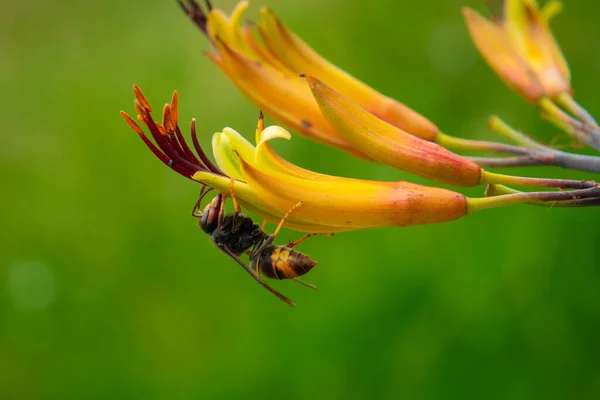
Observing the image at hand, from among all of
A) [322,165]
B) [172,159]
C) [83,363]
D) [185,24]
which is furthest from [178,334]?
[185,24]

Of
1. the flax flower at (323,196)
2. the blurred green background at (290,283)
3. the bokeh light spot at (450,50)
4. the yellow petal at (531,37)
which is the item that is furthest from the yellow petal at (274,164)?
the bokeh light spot at (450,50)

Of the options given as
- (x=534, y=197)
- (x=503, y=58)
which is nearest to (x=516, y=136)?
(x=503, y=58)

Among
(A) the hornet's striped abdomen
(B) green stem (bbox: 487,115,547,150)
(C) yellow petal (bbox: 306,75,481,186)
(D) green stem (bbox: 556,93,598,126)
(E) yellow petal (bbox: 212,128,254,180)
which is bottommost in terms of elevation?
(A) the hornet's striped abdomen

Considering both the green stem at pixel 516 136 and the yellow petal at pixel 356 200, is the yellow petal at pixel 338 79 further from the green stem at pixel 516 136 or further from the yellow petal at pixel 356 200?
the yellow petal at pixel 356 200

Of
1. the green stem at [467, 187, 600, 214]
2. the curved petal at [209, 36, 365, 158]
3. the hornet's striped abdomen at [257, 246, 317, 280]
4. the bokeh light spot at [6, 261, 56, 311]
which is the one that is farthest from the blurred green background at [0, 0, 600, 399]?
the green stem at [467, 187, 600, 214]

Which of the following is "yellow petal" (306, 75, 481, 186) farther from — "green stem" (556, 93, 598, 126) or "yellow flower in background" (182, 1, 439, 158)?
"green stem" (556, 93, 598, 126)

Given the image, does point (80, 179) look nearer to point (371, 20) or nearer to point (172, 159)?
point (371, 20)
